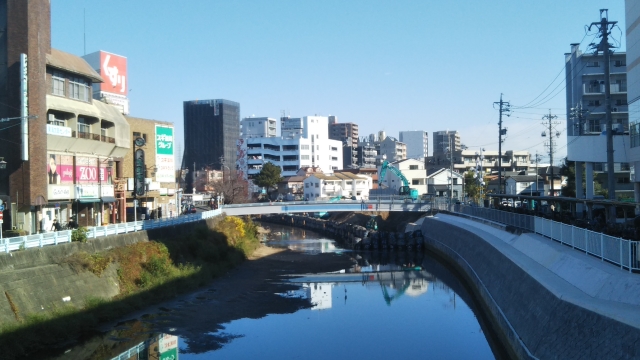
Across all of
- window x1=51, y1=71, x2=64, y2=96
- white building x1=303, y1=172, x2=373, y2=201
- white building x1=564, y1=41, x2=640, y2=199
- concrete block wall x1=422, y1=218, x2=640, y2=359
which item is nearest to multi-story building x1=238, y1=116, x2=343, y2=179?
white building x1=303, y1=172, x2=373, y2=201

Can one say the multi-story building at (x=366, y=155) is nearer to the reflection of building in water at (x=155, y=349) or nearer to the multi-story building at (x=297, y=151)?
the multi-story building at (x=297, y=151)

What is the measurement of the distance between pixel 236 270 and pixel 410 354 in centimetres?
2158

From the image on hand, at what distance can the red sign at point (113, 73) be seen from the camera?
4959cm

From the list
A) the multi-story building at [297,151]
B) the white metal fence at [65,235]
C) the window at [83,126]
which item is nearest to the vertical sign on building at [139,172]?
the white metal fence at [65,235]

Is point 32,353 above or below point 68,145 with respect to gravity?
below

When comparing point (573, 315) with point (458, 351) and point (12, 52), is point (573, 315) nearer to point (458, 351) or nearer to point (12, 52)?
point (458, 351)

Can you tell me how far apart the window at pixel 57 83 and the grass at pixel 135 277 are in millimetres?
10456

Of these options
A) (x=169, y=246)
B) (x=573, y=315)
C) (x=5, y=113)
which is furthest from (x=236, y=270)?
(x=573, y=315)

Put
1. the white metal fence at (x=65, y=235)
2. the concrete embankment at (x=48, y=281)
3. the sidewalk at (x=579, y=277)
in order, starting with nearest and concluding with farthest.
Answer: the sidewalk at (x=579, y=277)
the concrete embankment at (x=48, y=281)
the white metal fence at (x=65, y=235)

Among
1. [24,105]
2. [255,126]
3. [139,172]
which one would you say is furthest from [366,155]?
[24,105]

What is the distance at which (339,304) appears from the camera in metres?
31.6

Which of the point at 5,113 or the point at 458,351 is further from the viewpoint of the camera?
the point at 5,113

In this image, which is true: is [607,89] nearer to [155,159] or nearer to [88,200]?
[88,200]

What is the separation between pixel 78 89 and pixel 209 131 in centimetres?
11852
